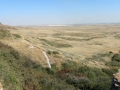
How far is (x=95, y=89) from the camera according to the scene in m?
13.8

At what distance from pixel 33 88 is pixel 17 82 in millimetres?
1067

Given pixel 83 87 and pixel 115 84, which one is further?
pixel 83 87

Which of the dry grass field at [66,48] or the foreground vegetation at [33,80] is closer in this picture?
the foreground vegetation at [33,80]

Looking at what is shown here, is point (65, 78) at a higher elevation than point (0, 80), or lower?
lower

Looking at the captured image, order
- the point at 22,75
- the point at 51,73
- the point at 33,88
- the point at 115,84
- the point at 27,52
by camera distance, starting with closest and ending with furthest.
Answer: the point at 115,84 < the point at 33,88 < the point at 22,75 < the point at 51,73 < the point at 27,52

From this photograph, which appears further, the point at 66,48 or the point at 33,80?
the point at 66,48

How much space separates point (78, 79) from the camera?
15.1 meters

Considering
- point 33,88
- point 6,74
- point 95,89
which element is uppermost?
point 6,74

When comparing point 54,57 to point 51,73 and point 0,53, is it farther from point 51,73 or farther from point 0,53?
point 0,53

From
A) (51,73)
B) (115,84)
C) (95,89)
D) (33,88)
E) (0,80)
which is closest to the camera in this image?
(0,80)

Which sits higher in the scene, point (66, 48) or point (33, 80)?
point (33, 80)

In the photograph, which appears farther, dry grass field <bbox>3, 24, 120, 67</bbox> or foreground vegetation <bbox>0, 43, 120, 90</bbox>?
dry grass field <bbox>3, 24, 120, 67</bbox>

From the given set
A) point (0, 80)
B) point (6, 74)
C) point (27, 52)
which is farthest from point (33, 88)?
point (27, 52)

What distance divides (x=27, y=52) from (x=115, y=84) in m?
13.9
